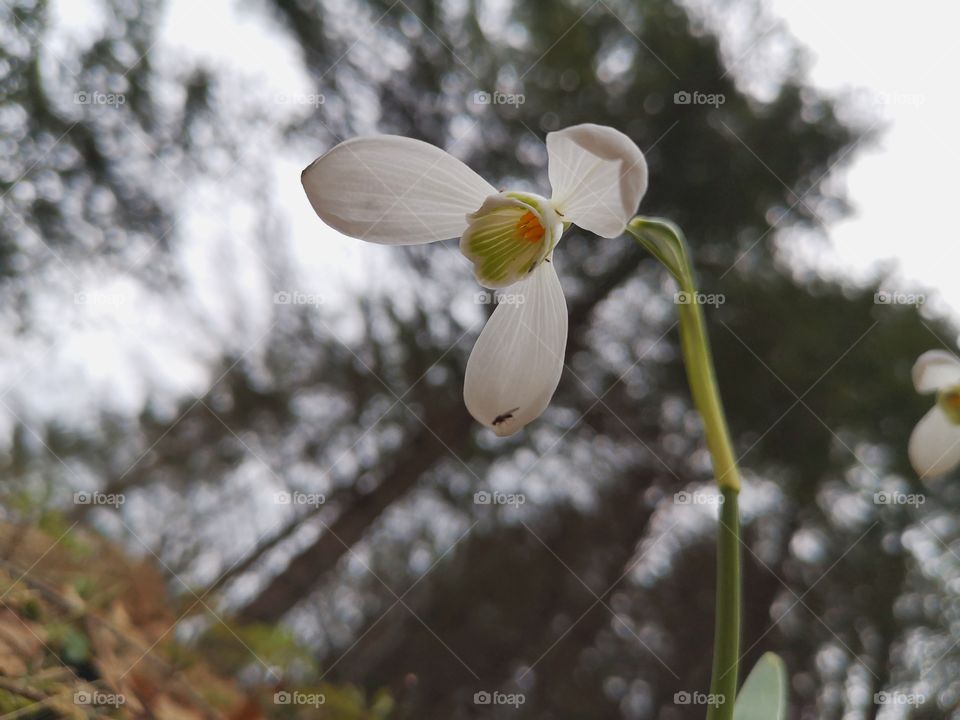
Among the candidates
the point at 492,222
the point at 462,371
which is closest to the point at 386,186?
the point at 492,222

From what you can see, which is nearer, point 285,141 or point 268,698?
point 268,698

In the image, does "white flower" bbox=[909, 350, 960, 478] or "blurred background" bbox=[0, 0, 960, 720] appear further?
"blurred background" bbox=[0, 0, 960, 720]

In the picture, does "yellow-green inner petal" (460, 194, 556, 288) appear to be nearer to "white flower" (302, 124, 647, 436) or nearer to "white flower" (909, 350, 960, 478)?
"white flower" (302, 124, 647, 436)

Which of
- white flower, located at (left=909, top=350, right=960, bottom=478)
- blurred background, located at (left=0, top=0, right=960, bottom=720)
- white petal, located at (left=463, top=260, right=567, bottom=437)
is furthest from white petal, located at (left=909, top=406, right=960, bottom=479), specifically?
blurred background, located at (left=0, top=0, right=960, bottom=720)

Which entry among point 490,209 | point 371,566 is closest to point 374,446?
point 371,566

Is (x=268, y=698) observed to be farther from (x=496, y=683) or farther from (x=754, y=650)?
(x=754, y=650)

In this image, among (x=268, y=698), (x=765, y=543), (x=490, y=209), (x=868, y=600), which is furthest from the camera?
(x=765, y=543)
